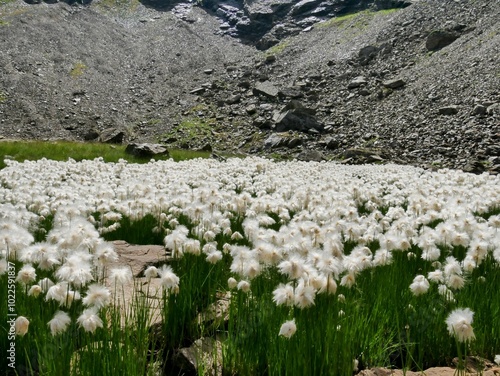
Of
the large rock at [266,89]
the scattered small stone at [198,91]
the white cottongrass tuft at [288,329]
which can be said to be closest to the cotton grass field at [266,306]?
the white cottongrass tuft at [288,329]

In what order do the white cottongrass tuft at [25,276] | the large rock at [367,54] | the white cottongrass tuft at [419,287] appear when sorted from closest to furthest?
1. the white cottongrass tuft at [25,276]
2. the white cottongrass tuft at [419,287]
3. the large rock at [367,54]

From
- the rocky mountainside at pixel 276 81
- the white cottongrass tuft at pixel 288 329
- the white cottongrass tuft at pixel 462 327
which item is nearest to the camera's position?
the white cottongrass tuft at pixel 462 327

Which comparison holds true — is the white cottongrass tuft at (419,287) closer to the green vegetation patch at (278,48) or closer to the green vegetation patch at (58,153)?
the green vegetation patch at (58,153)

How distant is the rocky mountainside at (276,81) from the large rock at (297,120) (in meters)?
0.16

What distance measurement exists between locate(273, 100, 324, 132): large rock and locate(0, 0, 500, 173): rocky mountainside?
0.16 metres

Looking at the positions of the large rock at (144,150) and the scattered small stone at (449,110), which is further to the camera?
the scattered small stone at (449,110)

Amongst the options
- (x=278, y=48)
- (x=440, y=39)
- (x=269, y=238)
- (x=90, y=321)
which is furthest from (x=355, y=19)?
(x=90, y=321)

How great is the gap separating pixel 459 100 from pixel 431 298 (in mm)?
38592

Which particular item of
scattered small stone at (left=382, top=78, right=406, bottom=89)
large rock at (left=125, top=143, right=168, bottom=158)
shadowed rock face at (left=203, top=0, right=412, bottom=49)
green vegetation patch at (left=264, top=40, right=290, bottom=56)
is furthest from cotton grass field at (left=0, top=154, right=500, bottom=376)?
shadowed rock face at (left=203, top=0, right=412, bottom=49)

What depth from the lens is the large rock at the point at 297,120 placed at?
45.7 m

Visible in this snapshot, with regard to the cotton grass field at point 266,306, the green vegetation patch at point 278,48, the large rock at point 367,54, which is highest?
the green vegetation patch at point 278,48

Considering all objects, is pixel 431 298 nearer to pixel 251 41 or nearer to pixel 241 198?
pixel 241 198

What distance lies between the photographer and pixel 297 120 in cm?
4628

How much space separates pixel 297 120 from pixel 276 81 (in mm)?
21850
